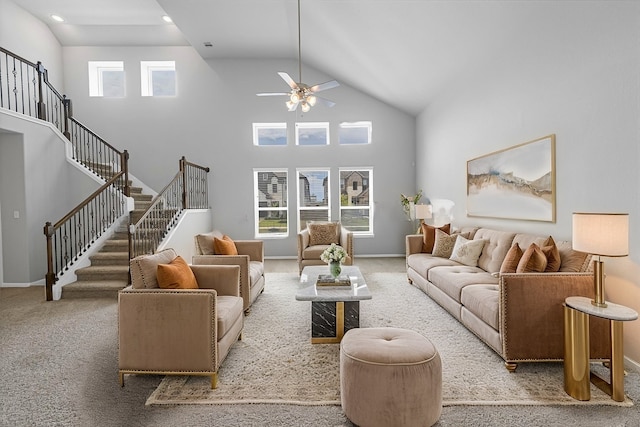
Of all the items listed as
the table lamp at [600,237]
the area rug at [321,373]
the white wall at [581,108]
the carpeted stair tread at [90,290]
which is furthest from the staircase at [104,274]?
the white wall at [581,108]

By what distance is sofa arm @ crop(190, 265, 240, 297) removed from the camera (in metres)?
3.30

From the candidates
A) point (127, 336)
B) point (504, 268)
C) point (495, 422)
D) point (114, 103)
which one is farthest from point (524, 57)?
point (114, 103)

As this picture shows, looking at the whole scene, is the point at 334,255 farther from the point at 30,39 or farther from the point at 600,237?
the point at 30,39

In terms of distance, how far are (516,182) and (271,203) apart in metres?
5.55

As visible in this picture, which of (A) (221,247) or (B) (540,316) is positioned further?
(A) (221,247)

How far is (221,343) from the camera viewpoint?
266 centimetres

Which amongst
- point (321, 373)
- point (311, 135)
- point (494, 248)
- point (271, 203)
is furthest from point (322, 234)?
point (321, 373)

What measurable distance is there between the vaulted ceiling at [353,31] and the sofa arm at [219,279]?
13.3 ft

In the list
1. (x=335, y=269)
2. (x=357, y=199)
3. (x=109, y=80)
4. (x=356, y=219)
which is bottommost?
(x=335, y=269)

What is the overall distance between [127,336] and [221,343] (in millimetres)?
700

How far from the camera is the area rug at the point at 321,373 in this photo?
2.38 metres

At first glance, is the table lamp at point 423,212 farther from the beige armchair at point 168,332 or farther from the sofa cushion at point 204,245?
the beige armchair at point 168,332

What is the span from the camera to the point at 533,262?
9.96ft

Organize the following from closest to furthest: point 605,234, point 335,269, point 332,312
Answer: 1. point 605,234
2. point 332,312
3. point 335,269
